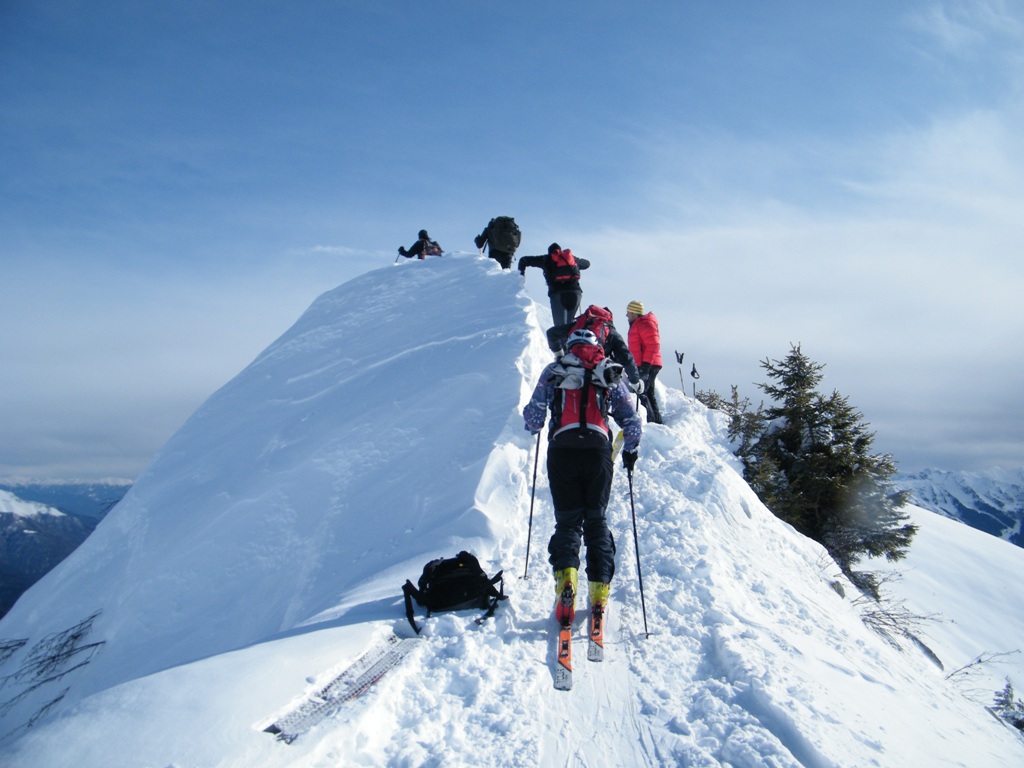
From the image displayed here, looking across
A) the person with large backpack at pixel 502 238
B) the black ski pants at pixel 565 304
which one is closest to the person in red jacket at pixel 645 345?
the black ski pants at pixel 565 304

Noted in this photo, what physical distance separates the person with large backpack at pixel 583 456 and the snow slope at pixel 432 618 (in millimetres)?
613

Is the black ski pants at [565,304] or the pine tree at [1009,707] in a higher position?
the black ski pants at [565,304]

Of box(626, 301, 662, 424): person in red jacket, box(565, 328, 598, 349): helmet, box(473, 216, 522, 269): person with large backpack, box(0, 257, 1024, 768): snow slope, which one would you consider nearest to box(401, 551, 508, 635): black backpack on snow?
box(0, 257, 1024, 768): snow slope

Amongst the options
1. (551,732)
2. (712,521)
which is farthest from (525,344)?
(551,732)

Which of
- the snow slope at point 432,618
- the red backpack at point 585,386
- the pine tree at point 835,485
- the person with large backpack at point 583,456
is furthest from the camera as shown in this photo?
the pine tree at point 835,485

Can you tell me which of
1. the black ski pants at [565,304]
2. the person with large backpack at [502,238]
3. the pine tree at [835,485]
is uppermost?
the person with large backpack at [502,238]

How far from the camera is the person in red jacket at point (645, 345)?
12578mm

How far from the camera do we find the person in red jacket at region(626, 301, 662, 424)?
12.6 meters

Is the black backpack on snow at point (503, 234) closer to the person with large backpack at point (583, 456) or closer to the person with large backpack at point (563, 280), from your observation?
the person with large backpack at point (563, 280)

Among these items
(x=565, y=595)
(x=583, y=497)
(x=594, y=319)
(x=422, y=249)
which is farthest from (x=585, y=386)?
(x=422, y=249)

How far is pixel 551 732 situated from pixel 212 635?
5320mm

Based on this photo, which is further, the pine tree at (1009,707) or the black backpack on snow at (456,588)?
the pine tree at (1009,707)

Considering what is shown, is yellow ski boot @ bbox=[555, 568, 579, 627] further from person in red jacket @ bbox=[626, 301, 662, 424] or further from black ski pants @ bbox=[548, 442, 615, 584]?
person in red jacket @ bbox=[626, 301, 662, 424]

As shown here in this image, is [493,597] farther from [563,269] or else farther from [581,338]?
[563,269]
